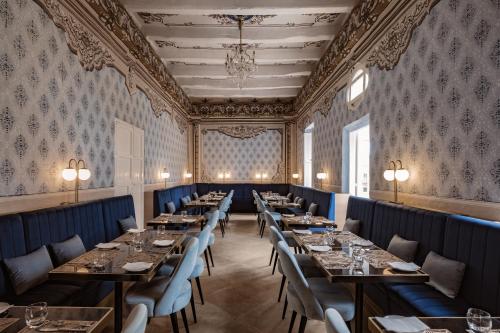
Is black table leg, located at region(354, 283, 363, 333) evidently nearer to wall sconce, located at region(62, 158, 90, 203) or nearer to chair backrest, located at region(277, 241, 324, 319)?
chair backrest, located at region(277, 241, 324, 319)

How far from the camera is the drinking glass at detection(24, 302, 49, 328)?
148 centimetres

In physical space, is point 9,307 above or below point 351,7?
below

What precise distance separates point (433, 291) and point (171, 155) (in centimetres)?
809

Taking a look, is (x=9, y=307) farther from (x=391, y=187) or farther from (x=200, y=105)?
(x=200, y=105)

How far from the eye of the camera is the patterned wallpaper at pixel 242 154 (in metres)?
12.3

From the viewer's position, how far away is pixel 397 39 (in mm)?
4246

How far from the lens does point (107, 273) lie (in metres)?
2.31

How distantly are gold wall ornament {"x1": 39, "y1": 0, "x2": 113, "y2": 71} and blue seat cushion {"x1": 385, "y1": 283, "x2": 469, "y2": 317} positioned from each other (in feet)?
14.9

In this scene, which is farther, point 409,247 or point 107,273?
point 409,247

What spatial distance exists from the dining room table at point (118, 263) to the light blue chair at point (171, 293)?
0.48 ft

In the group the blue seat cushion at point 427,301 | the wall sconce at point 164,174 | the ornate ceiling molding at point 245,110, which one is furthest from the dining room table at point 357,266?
the ornate ceiling molding at point 245,110

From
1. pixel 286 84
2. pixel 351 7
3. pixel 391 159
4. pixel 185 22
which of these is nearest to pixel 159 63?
pixel 185 22

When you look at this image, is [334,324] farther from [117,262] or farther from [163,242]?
[163,242]

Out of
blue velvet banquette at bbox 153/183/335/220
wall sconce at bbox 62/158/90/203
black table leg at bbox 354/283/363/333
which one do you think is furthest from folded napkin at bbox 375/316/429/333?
blue velvet banquette at bbox 153/183/335/220
